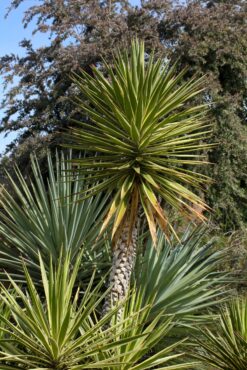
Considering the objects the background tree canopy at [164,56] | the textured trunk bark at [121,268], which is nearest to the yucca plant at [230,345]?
the textured trunk bark at [121,268]

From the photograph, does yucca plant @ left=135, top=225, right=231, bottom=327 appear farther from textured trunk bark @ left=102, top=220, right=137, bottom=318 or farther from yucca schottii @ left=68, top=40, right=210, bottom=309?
yucca schottii @ left=68, top=40, right=210, bottom=309

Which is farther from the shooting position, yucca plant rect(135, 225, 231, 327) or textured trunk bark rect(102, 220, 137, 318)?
yucca plant rect(135, 225, 231, 327)

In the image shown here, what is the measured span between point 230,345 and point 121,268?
1181mm

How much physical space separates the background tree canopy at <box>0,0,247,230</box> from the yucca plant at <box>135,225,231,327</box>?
22.4 feet

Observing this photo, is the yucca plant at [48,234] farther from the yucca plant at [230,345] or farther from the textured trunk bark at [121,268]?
the yucca plant at [230,345]

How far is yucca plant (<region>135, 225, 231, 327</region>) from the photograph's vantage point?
21.5 ft

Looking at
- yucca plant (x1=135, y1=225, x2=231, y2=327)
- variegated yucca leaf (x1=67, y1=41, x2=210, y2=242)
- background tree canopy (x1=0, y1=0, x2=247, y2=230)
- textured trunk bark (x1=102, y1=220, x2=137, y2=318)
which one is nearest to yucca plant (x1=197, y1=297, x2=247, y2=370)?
yucca plant (x1=135, y1=225, x2=231, y2=327)

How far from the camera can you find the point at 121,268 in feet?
18.6

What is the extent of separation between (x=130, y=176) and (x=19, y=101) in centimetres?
1219

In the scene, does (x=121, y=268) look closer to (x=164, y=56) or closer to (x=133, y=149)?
(x=133, y=149)

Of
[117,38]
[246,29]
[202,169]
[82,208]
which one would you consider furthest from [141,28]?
[82,208]

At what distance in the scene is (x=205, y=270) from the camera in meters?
7.17

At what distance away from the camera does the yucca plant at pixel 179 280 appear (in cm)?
655

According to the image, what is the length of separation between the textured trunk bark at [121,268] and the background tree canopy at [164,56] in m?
8.26
